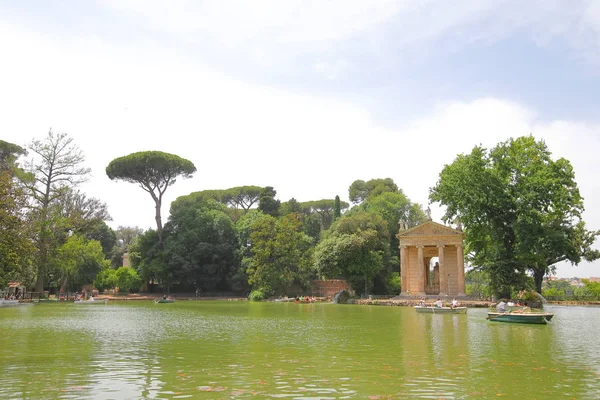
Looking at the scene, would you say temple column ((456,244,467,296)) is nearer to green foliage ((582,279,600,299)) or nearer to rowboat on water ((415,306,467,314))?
green foliage ((582,279,600,299))

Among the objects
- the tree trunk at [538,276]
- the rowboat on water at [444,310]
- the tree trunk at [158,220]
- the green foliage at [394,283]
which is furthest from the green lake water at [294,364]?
the tree trunk at [158,220]

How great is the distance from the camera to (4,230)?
1427 inches

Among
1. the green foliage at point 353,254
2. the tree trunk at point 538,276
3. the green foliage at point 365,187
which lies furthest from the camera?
the green foliage at point 365,187

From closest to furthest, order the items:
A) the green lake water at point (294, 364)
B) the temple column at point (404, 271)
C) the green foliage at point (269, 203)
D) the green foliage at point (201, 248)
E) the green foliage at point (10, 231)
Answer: the green lake water at point (294, 364) → the green foliage at point (10, 231) → the temple column at point (404, 271) → the green foliage at point (201, 248) → the green foliage at point (269, 203)

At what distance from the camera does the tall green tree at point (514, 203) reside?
4197 centimetres

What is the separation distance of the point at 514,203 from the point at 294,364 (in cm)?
3597

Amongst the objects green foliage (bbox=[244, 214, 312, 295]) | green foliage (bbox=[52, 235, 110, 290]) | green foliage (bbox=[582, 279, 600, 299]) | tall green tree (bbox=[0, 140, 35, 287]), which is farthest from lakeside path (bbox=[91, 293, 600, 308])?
tall green tree (bbox=[0, 140, 35, 287])

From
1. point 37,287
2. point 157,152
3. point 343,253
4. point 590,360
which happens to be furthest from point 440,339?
point 157,152

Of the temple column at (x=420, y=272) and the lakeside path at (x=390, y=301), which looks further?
the temple column at (x=420, y=272)

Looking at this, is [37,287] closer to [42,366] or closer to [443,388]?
[42,366]

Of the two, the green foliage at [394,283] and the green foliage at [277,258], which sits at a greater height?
the green foliage at [277,258]

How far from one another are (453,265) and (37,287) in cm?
4494

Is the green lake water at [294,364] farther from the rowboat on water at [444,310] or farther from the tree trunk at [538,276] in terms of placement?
the tree trunk at [538,276]

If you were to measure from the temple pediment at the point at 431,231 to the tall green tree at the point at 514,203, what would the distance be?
7.07 metres
